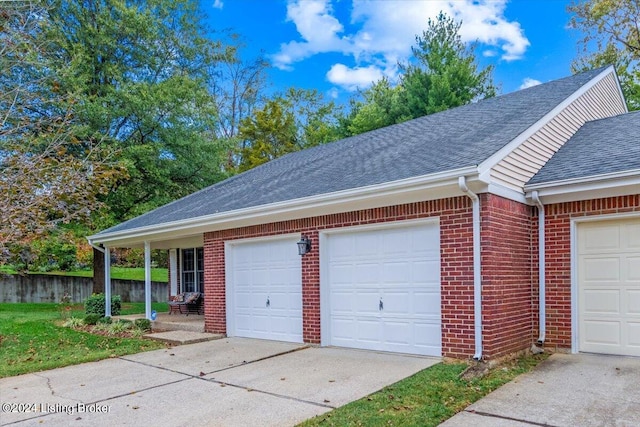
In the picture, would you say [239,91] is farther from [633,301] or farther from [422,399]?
[422,399]

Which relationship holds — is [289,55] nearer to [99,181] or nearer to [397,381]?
[99,181]

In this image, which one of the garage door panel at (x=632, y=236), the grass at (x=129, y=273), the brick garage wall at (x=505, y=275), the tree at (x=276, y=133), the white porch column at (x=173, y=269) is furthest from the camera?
the tree at (x=276, y=133)

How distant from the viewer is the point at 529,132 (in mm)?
7086

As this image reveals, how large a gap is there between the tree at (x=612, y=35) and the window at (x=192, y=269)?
18946 mm

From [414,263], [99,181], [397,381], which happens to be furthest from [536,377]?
[99,181]

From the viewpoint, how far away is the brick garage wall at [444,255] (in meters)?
6.29

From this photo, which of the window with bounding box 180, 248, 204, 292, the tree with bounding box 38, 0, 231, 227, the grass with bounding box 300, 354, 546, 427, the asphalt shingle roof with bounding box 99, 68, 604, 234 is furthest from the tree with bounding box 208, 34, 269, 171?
the grass with bounding box 300, 354, 546, 427

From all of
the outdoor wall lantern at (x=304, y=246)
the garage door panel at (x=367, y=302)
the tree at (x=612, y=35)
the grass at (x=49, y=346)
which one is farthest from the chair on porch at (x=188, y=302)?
the tree at (x=612, y=35)

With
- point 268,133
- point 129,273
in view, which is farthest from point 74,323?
point 268,133

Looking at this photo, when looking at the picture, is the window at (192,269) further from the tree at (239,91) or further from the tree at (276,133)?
the tree at (239,91)

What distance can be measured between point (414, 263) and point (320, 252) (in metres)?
1.77

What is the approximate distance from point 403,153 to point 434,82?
46.8 feet

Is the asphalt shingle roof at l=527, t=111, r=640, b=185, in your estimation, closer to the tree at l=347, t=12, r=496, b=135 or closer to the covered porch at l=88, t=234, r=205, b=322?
the covered porch at l=88, t=234, r=205, b=322

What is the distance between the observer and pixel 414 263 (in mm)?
7020
